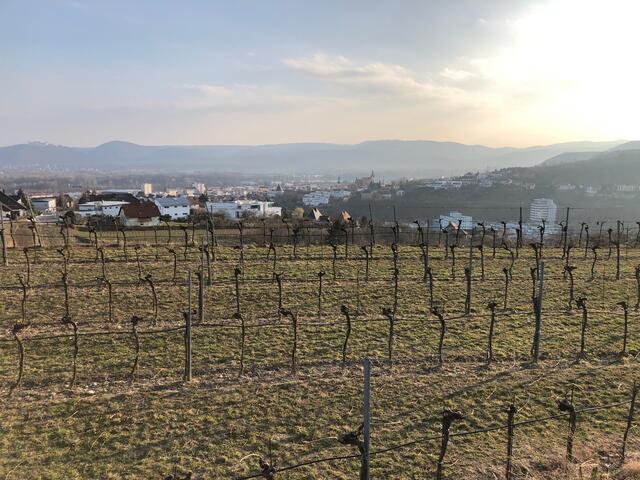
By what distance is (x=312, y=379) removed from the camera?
401 inches

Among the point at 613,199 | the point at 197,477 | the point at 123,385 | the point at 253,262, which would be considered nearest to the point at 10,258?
the point at 253,262

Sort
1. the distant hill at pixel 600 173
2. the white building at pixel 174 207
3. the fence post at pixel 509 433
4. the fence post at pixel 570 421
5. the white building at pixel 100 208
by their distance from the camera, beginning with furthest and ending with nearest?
the distant hill at pixel 600 173
the white building at pixel 174 207
the white building at pixel 100 208
the fence post at pixel 570 421
the fence post at pixel 509 433

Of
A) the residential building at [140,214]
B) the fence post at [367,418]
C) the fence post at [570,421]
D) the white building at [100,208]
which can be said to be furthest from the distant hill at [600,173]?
the fence post at [367,418]

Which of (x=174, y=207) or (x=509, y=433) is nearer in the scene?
(x=509, y=433)

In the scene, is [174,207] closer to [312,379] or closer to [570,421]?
[312,379]

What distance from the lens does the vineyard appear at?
733 cm

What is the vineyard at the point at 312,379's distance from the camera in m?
7.33

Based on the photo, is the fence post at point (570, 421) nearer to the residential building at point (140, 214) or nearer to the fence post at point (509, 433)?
the fence post at point (509, 433)

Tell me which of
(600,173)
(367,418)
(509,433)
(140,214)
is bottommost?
(509,433)

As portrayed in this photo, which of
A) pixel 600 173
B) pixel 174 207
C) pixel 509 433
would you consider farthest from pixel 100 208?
pixel 600 173

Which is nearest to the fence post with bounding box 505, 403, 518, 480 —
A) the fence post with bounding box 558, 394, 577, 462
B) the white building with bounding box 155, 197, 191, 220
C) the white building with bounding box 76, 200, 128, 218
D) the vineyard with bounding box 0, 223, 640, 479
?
the vineyard with bounding box 0, 223, 640, 479

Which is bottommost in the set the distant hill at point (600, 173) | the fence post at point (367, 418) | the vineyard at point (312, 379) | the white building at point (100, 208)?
the vineyard at point (312, 379)

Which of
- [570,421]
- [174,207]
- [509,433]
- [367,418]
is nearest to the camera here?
→ [367,418]

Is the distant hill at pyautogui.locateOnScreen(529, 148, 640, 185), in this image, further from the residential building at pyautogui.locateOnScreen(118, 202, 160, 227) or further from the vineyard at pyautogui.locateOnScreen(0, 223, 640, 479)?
the vineyard at pyautogui.locateOnScreen(0, 223, 640, 479)
